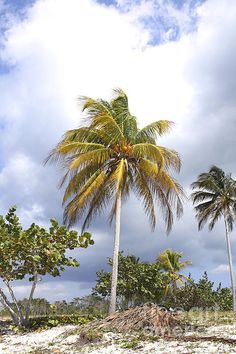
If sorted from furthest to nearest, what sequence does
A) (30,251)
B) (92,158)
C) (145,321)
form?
(92,158)
(30,251)
(145,321)

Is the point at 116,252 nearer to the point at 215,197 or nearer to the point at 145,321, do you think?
the point at 145,321

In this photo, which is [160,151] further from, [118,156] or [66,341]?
[66,341]

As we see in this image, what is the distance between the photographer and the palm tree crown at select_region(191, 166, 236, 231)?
109 ft

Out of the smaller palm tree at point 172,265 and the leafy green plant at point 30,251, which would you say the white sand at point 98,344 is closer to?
the leafy green plant at point 30,251

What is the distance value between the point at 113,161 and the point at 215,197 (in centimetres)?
1653

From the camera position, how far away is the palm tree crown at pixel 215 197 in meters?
33.3

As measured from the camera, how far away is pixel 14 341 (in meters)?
12.2

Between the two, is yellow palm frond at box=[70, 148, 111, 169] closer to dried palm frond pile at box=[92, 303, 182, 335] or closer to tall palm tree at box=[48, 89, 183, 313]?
tall palm tree at box=[48, 89, 183, 313]

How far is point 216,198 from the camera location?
33.5m

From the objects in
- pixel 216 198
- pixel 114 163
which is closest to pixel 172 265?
pixel 216 198

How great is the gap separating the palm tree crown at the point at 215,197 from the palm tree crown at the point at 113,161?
1541 cm

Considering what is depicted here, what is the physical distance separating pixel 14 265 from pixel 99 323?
429cm

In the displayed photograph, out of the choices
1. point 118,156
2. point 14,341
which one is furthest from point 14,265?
point 118,156

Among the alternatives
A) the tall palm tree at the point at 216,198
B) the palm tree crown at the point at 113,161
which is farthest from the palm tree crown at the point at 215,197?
the palm tree crown at the point at 113,161
